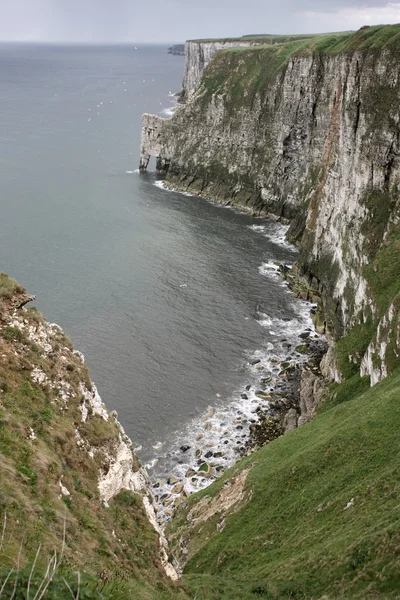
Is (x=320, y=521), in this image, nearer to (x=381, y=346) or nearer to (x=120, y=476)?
(x=120, y=476)

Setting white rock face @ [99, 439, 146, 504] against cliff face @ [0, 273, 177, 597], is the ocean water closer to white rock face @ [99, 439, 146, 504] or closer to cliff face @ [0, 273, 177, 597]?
white rock face @ [99, 439, 146, 504]

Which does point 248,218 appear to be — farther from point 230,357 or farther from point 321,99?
point 230,357

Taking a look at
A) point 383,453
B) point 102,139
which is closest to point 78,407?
point 383,453

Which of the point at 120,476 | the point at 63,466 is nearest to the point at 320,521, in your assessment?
the point at 120,476

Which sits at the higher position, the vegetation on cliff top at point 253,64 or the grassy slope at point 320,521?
the vegetation on cliff top at point 253,64

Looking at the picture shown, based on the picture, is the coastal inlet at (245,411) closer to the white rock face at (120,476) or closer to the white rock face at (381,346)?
the white rock face at (381,346)

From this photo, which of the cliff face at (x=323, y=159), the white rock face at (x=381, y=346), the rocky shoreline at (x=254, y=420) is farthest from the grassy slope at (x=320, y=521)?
the cliff face at (x=323, y=159)
